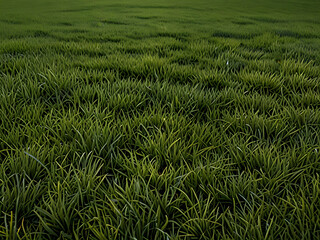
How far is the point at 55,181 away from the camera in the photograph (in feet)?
3.18

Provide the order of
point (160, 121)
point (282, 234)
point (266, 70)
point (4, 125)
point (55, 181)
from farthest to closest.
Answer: point (266, 70), point (160, 121), point (4, 125), point (55, 181), point (282, 234)

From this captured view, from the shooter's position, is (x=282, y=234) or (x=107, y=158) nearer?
(x=282, y=234)

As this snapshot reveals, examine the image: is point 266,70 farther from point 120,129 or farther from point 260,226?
point 260,226

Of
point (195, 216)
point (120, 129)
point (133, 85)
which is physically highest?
point (133, 85)

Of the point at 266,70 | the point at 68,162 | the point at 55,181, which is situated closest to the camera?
the point at 55,181

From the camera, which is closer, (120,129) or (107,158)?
(107,158)

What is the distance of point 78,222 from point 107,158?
401 millimetres

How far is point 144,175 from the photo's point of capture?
3.32ft

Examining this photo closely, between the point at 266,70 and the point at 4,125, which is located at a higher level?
the point at 266,70

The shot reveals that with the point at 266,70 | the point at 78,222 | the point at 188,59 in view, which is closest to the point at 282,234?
the point at 78,222

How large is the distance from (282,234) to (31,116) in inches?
57.5

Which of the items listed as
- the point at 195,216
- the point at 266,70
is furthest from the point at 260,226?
Answer: the point at 266,70

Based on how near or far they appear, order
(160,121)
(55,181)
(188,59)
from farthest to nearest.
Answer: (188,59)
(160,121)
(55,181)

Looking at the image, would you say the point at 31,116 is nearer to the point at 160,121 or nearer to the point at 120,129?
the point at 120,129
